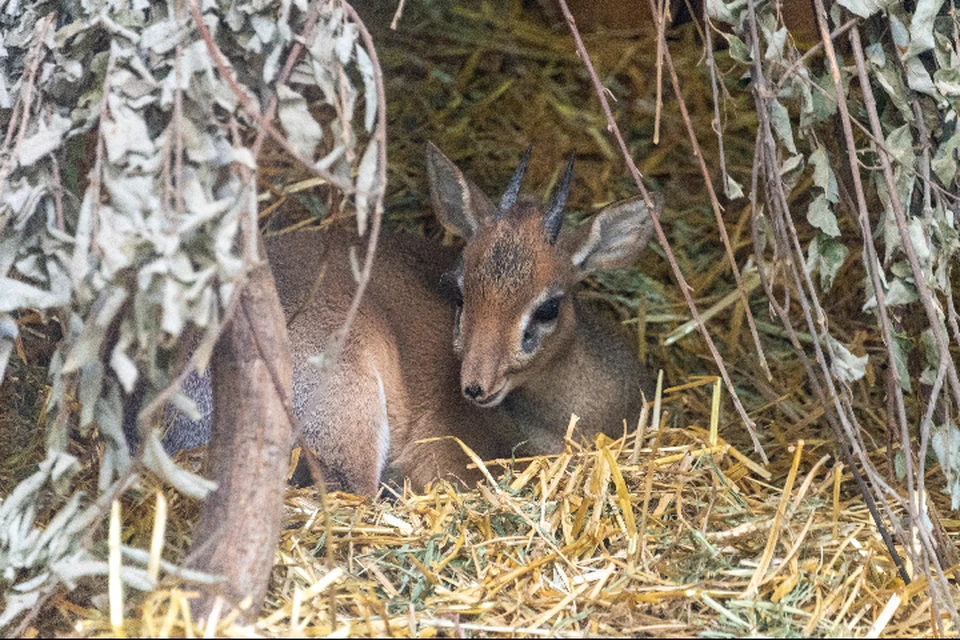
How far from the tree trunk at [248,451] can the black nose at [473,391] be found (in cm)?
146

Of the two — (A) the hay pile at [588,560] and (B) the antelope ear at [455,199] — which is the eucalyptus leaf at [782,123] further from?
(B) the antelope ear at [455,199]

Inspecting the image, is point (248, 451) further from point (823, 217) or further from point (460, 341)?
point (823, 217)

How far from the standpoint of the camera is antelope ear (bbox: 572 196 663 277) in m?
5.58

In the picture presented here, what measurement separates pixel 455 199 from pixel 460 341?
2.62 ft

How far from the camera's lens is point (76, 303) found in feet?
12.4

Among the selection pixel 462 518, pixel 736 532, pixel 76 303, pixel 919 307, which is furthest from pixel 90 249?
pixel 919 307

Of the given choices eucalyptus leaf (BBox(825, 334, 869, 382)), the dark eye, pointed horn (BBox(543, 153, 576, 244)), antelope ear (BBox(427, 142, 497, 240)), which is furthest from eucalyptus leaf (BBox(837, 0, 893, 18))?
antelope ear (BBox(427, 142, 497, 240))

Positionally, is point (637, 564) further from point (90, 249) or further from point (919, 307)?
point (90, 249)

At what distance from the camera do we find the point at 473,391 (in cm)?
514

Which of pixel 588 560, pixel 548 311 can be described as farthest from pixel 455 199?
pixel 588 560

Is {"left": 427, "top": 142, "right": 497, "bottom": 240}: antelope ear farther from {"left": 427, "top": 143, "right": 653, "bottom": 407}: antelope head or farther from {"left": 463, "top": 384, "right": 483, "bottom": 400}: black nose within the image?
{"left": 463, "top": 384, "right": 483, "bottom": 400}: black nose

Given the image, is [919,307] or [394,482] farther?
[394,482]

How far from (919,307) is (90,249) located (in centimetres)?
313

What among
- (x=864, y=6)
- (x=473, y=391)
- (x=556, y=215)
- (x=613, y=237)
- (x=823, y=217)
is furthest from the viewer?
(x=613, y=237)
